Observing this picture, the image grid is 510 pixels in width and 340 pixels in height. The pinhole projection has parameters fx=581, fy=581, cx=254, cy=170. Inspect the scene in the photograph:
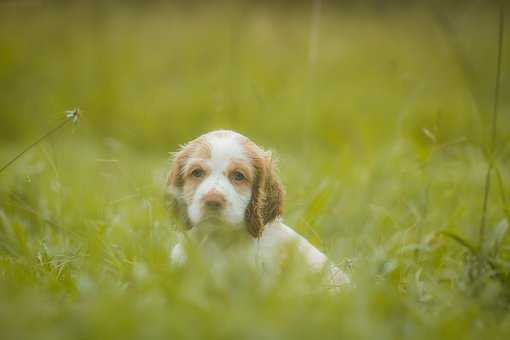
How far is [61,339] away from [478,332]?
1.58 metres

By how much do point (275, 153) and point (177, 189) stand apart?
2.59 ft

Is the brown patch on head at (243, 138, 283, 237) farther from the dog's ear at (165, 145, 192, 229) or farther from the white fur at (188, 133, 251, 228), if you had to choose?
the dog's ear at (165, 145, 192, 229)

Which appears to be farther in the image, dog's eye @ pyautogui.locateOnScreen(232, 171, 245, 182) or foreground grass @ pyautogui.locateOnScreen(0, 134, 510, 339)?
dog's eye @ pyautogui.locateOnScreen(232, 171, 245, 182)

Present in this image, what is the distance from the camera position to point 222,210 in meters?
2.80

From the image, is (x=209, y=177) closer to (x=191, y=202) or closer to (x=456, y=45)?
(x=191, y=202)

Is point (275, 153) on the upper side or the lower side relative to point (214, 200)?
lower

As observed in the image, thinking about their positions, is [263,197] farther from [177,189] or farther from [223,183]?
[177,189]

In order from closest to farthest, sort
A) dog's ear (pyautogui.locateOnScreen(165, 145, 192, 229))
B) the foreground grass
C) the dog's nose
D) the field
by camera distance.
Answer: the foreground grass → the field → the dog's nose → dog's ear (pyautogui.locateOnScreen(165, 145, 192, 229))

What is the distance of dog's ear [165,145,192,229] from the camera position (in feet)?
10.1

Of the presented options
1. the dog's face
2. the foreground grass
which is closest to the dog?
the dog's face

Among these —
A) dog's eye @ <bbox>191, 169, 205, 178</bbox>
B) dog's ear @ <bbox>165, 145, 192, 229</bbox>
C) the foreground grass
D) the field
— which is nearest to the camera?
the foreground grass

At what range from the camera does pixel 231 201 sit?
2.84 meters

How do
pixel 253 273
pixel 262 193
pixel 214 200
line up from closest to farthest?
pixel 253 273 → pixel 214 200 → pixel 262 193

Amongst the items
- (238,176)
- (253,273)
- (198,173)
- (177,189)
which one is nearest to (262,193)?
(238,176)
